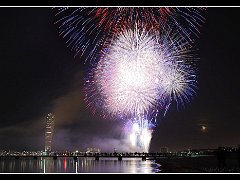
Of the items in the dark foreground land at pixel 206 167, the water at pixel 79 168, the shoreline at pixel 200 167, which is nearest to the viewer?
the shoreline at pixel 200 167
